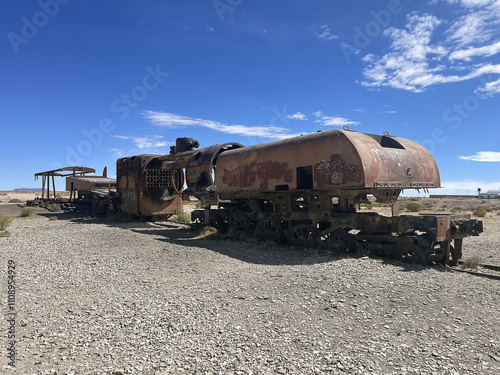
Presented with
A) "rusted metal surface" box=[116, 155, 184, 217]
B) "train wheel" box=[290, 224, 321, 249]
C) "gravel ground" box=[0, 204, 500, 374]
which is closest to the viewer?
"gravel ground" box=[0, 204, 500, 374]

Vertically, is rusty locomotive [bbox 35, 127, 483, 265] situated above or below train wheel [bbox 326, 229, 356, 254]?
above

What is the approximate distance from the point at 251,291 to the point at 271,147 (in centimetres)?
597

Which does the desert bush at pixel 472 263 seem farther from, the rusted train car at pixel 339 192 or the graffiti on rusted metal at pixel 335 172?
the graffiti on rusted metal at pixel 335 172

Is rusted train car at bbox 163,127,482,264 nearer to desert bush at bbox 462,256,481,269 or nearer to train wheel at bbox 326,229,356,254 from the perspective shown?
train wheel at bbox 326,229,356,254

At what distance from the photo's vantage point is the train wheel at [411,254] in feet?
24.9

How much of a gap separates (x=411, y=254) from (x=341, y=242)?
1670mm

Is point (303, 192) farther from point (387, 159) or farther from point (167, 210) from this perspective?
point (167, 210)

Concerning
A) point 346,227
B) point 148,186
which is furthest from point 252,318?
point 148,186

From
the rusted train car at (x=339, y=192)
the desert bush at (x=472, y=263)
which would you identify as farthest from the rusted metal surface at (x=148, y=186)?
the desert bush at (x=472, y=263)

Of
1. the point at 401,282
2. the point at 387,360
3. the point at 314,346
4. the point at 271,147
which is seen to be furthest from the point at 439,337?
the point at 271,147

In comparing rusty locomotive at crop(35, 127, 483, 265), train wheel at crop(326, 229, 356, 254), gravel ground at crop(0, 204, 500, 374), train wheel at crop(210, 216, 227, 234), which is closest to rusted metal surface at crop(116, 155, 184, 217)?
rusty locomotive at crop(35, 127, 483, 265)

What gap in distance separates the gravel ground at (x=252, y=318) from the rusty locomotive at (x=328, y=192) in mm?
914

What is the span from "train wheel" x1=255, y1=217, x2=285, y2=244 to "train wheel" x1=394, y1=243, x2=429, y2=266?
3.58 metres

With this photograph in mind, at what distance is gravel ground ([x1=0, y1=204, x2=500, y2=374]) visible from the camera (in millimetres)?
3580
